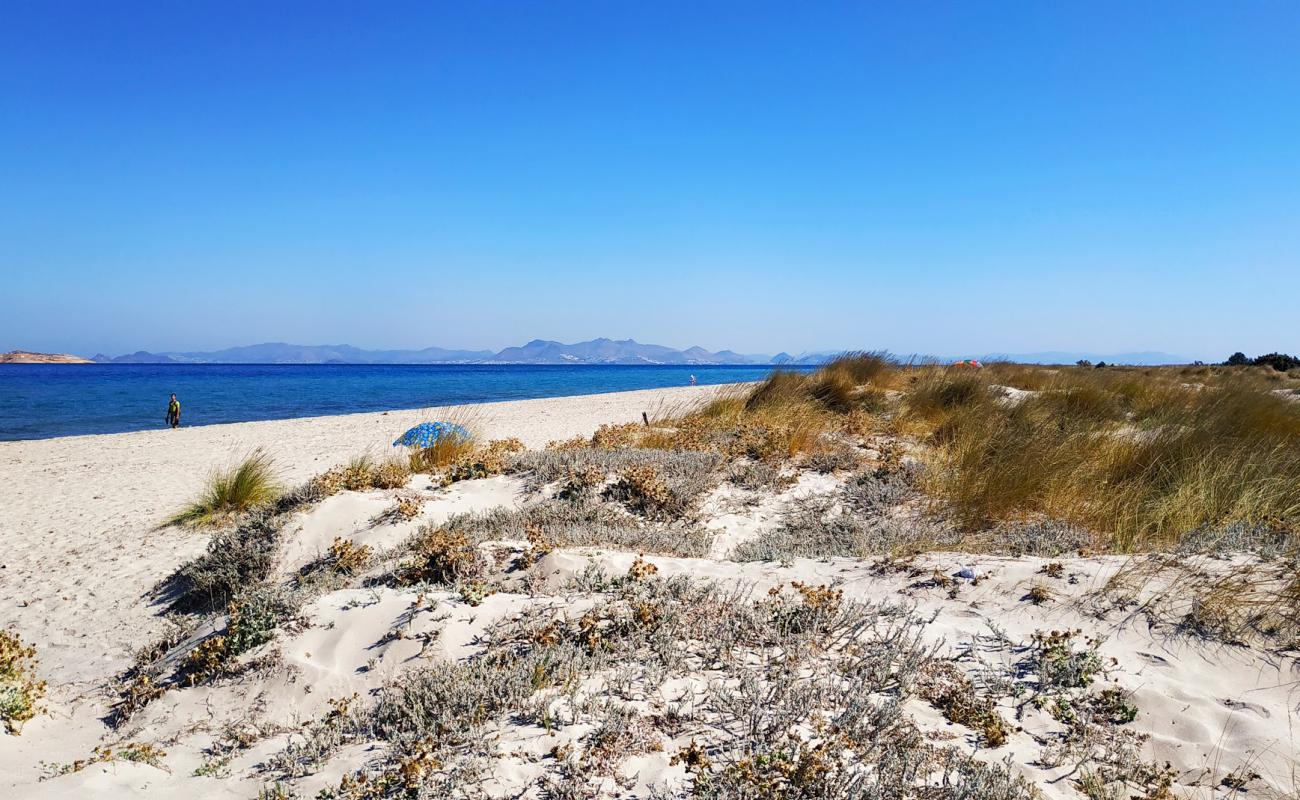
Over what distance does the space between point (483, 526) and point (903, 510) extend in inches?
159

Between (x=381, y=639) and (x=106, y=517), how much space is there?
693 cm

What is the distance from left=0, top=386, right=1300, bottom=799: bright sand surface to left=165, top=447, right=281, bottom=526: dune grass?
0.29 meters

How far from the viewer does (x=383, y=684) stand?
3.46 meters

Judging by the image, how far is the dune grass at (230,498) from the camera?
7.50m

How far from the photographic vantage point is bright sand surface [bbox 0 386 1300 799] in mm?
2730

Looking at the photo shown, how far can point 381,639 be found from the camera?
3.85 metres

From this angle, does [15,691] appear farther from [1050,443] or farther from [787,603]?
[1050,443]

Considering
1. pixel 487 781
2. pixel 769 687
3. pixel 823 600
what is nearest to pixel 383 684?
pixel 487 781

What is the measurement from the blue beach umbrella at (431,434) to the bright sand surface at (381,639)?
1188 millimetres

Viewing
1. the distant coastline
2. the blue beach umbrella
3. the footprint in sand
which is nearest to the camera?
the footprint in sand

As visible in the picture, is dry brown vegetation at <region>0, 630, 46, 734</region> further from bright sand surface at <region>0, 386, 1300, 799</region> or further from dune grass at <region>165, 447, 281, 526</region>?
dune grass at <region>165, 447, 281, 526</region>

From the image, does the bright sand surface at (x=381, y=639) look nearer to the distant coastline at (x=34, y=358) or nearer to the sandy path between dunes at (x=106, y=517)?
the sandy path between dunes at (x=106, y=517)

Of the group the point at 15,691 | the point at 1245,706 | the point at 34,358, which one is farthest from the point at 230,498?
the point at 34,358

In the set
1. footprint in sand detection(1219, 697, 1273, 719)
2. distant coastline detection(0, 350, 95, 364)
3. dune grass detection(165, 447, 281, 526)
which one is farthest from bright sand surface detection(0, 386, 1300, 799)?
distant coastline detection(0, 350, 95, 364)
